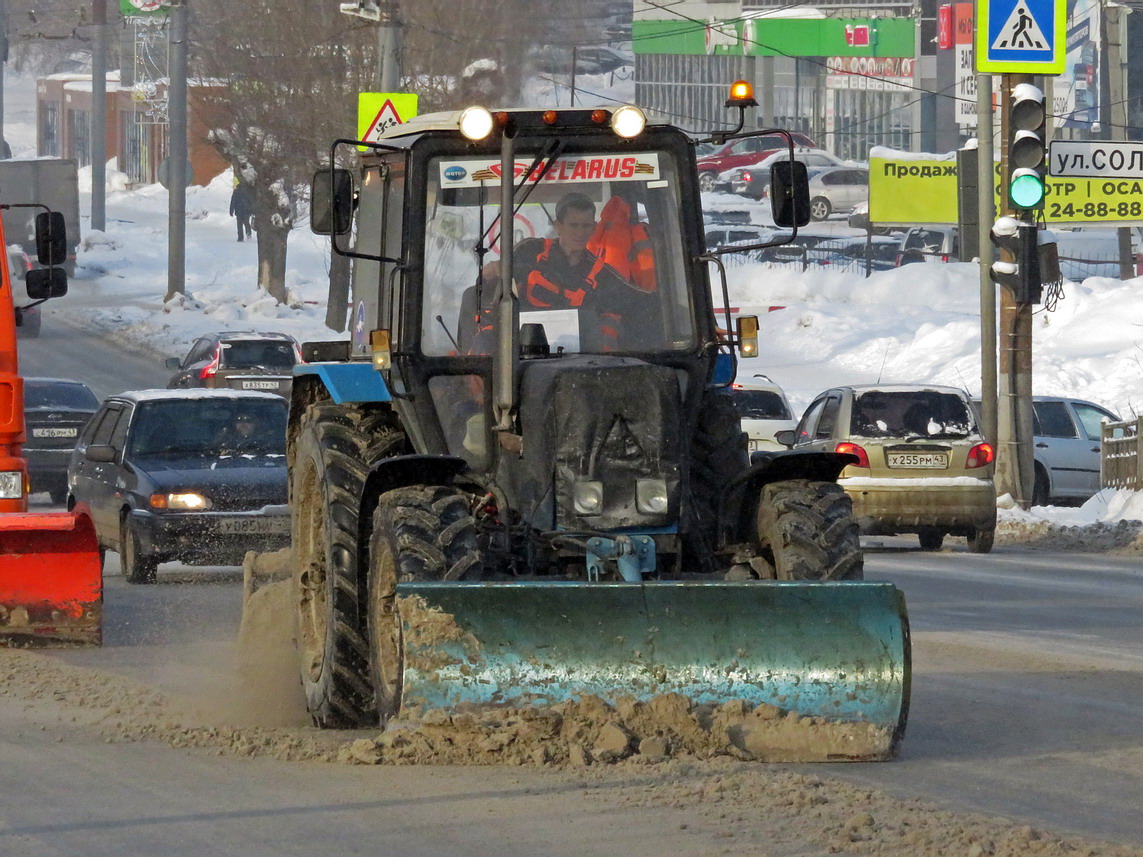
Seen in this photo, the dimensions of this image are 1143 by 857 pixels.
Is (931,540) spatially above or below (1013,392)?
below

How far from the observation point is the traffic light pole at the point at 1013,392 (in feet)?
65.7

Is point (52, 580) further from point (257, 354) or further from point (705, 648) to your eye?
point (257, 354)

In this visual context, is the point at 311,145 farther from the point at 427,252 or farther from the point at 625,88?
the point at 625,88

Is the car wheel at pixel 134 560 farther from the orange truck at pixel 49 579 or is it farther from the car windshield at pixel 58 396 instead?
the car windshield at pixel 58 396

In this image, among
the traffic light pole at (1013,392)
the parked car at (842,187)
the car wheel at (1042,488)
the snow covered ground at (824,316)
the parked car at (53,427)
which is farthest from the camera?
the parked car at (842,187)

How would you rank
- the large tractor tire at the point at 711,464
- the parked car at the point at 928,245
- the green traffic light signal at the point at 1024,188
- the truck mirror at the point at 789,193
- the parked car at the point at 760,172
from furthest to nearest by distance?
the parked car at the point at 760,172 < the parked car at the point at 928,245 < the green traffic light signal at the point at 1024,188 < the truck mirror at the point at 789,193 < the large tractor tire at the point at 711,464

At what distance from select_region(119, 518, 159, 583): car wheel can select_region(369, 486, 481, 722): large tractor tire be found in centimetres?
780

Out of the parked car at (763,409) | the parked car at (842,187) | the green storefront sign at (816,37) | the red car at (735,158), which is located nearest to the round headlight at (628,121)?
the parked car at (763,409)

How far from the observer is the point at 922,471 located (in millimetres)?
17234

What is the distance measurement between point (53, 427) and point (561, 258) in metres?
15.7

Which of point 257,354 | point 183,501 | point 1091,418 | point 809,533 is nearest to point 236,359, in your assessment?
point 257,354

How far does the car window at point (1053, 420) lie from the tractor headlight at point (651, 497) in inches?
637

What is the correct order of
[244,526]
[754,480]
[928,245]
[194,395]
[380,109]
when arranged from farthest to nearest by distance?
[928,245] → [380,109] → [194,395] → [244,526] → [754,480]

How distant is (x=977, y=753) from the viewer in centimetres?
714
